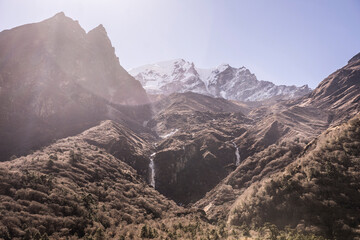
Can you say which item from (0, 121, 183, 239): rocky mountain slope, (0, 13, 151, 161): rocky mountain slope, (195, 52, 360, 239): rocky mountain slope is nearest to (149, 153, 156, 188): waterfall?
(0, 121, 183, 239): rocky mountain slope

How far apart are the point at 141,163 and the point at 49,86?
82.3 meters

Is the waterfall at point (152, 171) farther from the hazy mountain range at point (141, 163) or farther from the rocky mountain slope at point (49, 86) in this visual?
the rocky mountain slope at point (49, 86)

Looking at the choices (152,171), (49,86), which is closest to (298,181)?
(152,171)

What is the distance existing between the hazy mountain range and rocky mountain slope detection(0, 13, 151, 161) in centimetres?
71

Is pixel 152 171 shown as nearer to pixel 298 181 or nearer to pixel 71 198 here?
pixel 71 198

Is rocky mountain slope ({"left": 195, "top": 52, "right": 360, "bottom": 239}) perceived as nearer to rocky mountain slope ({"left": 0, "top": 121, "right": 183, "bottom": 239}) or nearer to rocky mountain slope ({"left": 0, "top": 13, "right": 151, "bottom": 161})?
rocky mountain slope ({"left": 0, "top": 121, "right": 183, "bottom": 239})

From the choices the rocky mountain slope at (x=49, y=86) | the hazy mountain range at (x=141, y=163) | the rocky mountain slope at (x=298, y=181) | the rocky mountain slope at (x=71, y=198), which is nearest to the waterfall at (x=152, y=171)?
the hazy mountain range at (x=141, y=163)

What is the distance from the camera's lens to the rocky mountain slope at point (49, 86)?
110m

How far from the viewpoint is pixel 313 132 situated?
121 m

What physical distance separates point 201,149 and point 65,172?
70960 millimetres

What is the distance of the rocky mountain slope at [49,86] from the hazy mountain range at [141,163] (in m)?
0.71

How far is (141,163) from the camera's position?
99875 mm

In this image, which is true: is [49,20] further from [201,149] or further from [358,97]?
[358,97]

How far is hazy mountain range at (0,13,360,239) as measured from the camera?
40.0 metres
